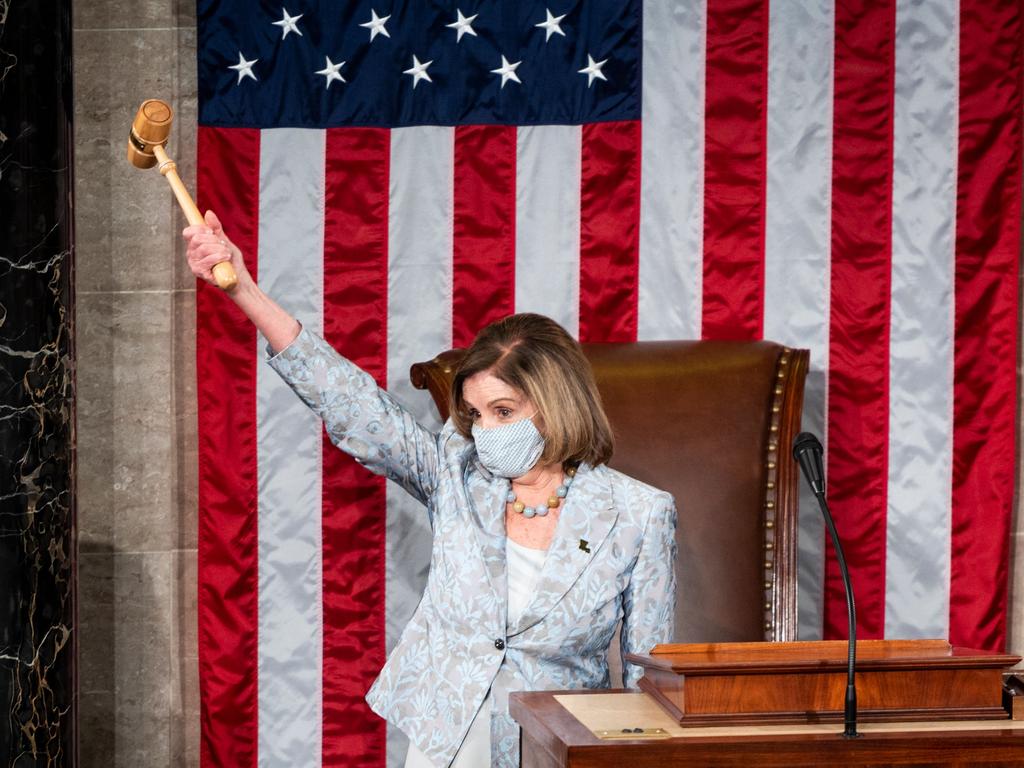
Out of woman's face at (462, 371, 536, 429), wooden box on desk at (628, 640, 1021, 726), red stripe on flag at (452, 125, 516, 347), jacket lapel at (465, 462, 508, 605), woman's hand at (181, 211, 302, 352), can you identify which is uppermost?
red stripe on flag at (452, 125, 516, 347)

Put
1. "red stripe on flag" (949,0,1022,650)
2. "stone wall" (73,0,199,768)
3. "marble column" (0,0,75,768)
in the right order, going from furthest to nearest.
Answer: "stone wall" (73,0,199,768) → "red stripe on flag" (949,0,1022,650) → "marble column" (0,0,75,768)

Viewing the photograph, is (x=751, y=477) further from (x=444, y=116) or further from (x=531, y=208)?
(x=444, y=116)

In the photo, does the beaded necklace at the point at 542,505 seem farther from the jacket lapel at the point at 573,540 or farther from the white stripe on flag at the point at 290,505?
the white stripe on flag at the point at 290,505

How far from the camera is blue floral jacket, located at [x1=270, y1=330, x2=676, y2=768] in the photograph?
99.9 inches

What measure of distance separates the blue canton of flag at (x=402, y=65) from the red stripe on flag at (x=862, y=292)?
0.68m

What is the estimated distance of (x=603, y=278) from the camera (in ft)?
12.1

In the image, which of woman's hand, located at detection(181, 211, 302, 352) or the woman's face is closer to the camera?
woman's hand, located at detection(181, 211, 302, 352)

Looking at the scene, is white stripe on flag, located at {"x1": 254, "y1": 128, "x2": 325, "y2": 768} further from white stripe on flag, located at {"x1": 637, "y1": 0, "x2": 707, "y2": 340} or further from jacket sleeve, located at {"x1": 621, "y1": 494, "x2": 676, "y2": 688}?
jacket sleeve, located at {"x1": 621, "y1": 494, "x2": 676, "y2": 688}

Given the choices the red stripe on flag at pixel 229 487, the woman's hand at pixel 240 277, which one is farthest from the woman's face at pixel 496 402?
the red stripe on flag at pixel 229 487

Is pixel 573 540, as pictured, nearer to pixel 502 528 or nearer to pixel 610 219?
pixel 502 528

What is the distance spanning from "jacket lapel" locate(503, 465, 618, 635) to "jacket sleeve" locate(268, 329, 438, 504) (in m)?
0.39

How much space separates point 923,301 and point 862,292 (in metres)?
0.18

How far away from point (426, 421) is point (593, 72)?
116 cm

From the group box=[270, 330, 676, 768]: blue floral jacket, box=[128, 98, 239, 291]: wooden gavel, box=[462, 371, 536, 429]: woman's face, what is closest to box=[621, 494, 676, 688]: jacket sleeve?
box=[270, 330, 676, 768]: blue floral jacket
